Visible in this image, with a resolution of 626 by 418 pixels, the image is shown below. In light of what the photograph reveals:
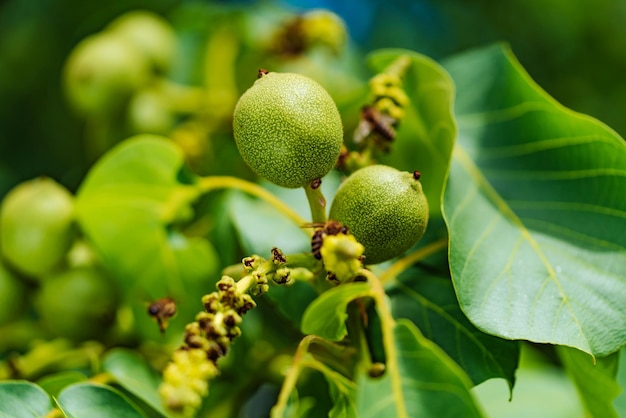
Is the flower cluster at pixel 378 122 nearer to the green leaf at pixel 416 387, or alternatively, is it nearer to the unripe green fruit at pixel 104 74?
the green leaf at pixel 416 387

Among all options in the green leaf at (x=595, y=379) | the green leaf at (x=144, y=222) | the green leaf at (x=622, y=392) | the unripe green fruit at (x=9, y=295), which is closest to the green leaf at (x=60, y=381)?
the green leaf at (x=144, y=222)

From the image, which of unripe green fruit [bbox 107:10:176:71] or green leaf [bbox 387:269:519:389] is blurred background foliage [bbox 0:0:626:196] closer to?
unripe green fruit [bbox 107:10:176:71]

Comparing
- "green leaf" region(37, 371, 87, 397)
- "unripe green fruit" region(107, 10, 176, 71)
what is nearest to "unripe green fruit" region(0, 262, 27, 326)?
"green leaf" region(37, 371, 87, 397)

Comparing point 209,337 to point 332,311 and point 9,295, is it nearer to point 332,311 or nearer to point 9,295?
point 332,311

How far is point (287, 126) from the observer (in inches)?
36.5

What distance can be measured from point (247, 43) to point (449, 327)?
113cm

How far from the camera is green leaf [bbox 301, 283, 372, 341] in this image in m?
0.92

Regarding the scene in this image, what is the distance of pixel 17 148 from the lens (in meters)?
2.60

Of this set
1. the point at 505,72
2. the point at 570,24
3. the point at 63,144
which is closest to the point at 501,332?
the point at 505,72

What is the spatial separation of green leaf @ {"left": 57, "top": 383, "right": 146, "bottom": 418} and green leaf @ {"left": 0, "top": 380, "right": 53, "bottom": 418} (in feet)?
0.17

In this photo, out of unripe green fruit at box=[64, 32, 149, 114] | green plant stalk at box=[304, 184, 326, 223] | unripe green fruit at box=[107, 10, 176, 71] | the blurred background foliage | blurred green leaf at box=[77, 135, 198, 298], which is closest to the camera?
green plant stalk at box=[304, 184, 326, 223]

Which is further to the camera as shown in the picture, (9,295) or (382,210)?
(9,295)

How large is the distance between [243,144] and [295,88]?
0.10 m

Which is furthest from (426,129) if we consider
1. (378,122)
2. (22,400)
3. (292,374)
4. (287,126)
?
(22,400)
